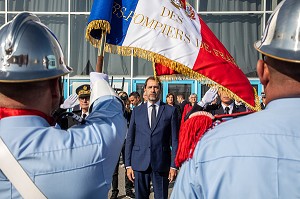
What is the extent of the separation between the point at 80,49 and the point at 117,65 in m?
1.34

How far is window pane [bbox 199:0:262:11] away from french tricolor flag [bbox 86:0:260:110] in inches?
441

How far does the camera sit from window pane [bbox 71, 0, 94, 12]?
15242 millimetres

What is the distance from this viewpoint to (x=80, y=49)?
50.3ft

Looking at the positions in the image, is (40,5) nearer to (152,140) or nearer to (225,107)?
(225,107)

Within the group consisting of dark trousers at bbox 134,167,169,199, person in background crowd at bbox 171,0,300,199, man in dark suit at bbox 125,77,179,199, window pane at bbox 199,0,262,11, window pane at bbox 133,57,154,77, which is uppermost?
window pane at bbox 199,0,262,11

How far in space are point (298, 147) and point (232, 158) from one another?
0.21 m

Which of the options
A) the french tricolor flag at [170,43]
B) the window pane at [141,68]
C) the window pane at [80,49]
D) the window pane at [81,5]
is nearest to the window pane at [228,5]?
the window pane at [141,68]

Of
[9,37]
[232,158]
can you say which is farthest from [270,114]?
[9,37]

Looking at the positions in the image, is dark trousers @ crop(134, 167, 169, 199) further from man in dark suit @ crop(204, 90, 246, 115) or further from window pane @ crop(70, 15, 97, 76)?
window pane @ crop(70, 15, 97, 76)

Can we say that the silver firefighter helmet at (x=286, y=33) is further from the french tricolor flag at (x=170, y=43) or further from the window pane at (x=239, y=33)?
the window pane at (x=239, y=33)

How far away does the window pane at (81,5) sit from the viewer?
15242 millimetres

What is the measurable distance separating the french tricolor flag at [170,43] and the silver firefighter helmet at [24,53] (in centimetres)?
202

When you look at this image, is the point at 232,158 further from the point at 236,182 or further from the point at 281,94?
the point at 281,94

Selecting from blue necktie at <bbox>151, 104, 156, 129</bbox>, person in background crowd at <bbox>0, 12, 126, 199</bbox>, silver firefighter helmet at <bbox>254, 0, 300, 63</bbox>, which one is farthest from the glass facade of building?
silver firefighter helmet at <bbox>254, 0, 300, 63</bbox>
